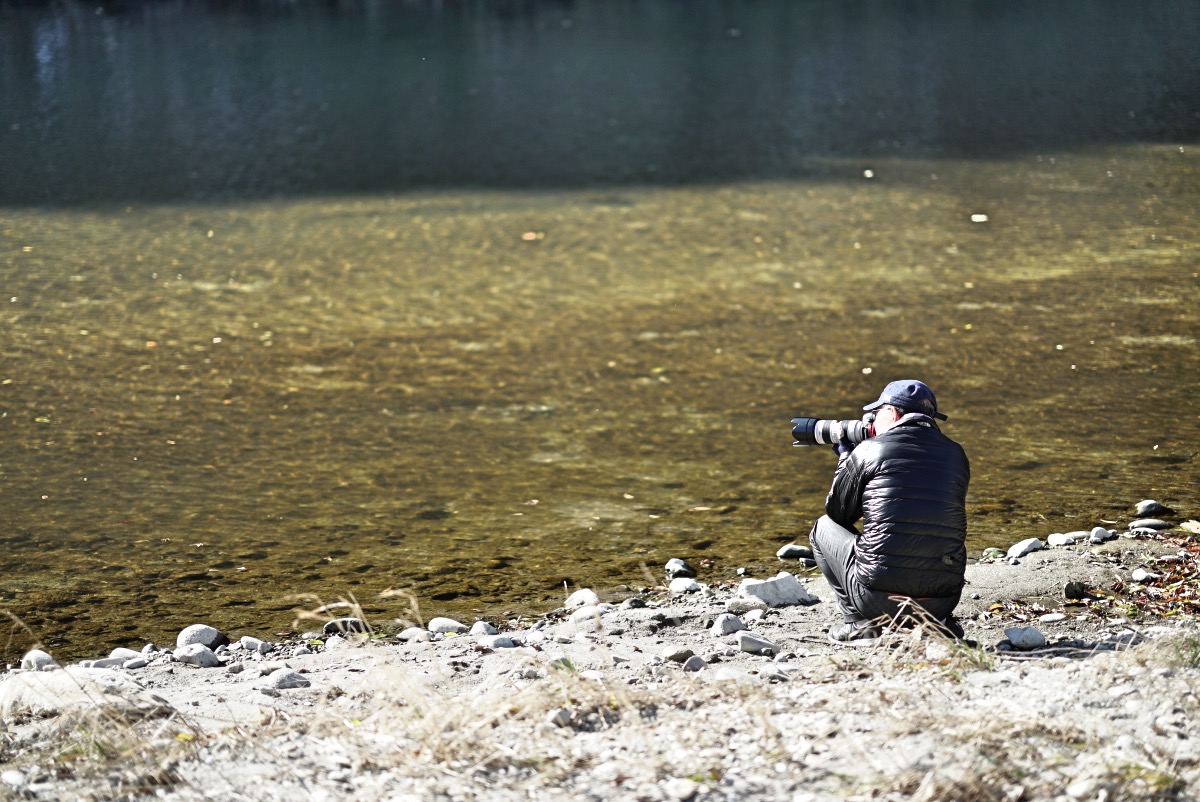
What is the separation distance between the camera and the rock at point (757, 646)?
13.9ft

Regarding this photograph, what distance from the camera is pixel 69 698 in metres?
3.64

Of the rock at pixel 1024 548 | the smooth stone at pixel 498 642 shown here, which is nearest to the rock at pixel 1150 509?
the rock at pixel 1024 548

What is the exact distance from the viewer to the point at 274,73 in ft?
65.5

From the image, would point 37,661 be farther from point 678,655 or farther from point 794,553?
point 794,553

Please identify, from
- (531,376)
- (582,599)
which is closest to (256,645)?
(582,599)

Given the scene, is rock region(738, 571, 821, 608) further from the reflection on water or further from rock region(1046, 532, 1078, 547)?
rock region(1046, 532, 1078, 547)

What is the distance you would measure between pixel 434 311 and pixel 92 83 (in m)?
12.5

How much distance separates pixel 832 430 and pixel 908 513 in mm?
492

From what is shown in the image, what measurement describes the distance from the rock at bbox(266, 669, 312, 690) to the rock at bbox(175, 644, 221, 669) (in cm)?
39

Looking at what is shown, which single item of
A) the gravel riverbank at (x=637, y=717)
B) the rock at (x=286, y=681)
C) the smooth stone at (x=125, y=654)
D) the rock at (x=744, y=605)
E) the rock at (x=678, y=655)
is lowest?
the rock at (x=744, y=605)

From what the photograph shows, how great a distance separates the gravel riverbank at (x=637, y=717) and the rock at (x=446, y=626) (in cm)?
18

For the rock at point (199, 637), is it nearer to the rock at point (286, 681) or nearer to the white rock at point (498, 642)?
the rock at point (286, 681)

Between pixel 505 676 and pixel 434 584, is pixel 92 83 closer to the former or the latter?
pixel 434 584

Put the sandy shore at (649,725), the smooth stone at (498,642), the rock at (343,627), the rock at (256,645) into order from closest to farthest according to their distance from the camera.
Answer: the sandy shore at (649,725)
the smooth stone at (498,642)
the rock at (256,645)
the rock at (343,627)
